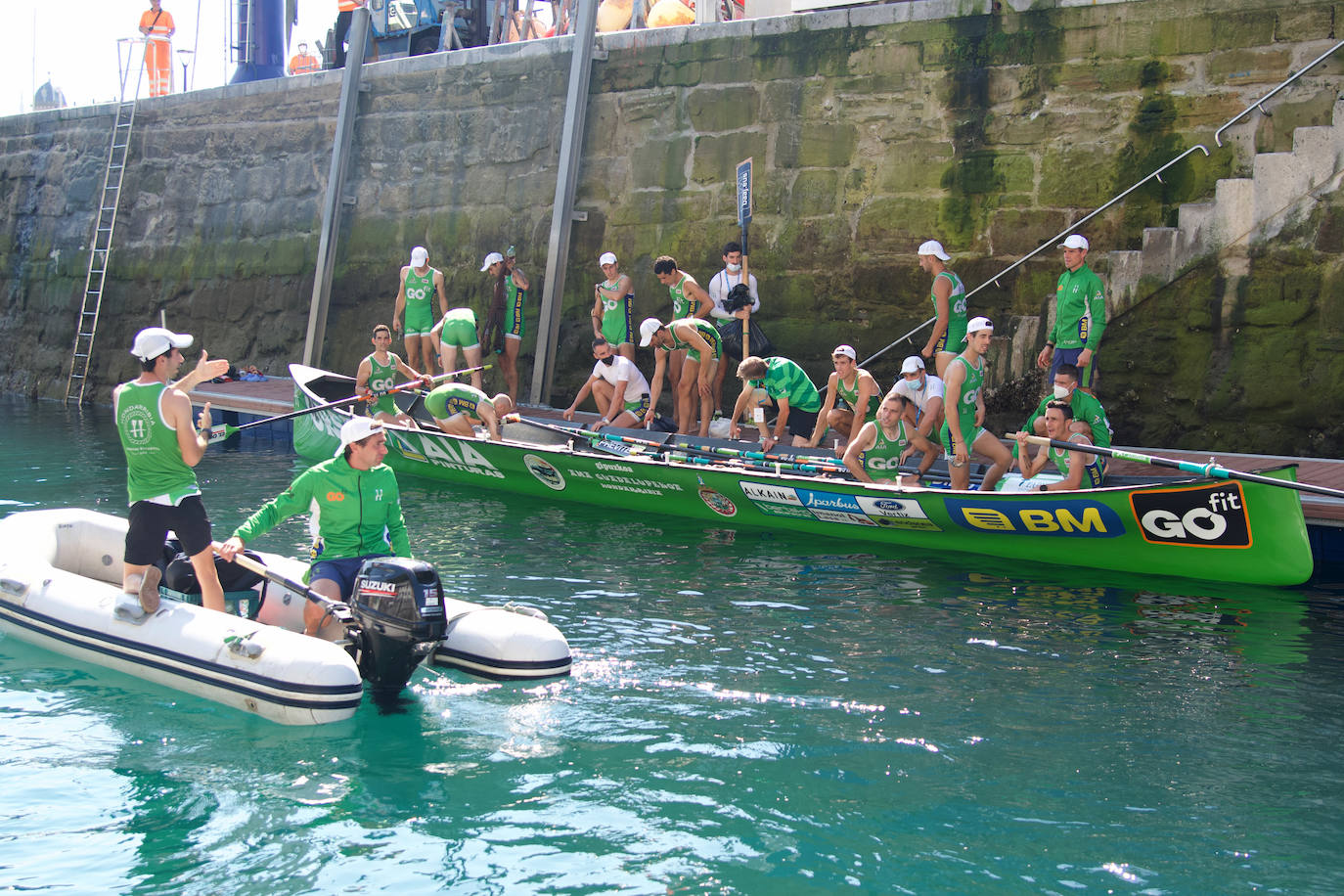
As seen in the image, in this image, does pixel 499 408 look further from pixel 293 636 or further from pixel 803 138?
pixel 293 636

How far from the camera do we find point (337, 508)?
6.25 meters

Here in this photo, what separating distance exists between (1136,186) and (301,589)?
30.1ft

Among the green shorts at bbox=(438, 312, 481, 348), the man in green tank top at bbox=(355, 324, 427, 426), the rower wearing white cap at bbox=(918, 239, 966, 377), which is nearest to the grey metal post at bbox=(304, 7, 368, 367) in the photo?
the green shorts at bbox=(438, 312, 481, 348)

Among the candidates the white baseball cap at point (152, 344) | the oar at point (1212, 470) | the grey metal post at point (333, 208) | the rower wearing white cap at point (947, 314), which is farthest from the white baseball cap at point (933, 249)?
the grey metal post at point (333, 208)

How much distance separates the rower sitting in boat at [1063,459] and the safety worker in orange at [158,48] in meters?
17.4

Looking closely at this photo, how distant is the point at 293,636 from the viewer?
5758 millimetres

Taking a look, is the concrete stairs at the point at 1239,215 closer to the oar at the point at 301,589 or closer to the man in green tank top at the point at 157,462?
the oar at the point at 301,589

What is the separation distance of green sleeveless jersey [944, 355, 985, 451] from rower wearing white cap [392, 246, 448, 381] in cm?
744

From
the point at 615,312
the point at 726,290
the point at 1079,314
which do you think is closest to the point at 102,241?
the point at 615,312

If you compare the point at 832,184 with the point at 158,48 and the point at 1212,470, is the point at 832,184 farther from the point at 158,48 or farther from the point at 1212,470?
the point at 158,48

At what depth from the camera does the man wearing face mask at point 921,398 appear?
10.4m

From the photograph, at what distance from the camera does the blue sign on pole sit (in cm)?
1310

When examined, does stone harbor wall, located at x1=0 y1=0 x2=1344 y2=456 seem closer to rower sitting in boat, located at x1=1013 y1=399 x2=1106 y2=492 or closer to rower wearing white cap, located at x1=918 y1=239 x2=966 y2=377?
rower wearing white cap, located at x1=918 y1=239 x2=966 y2=377

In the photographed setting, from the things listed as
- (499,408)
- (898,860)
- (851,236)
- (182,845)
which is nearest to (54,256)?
(499,408)
